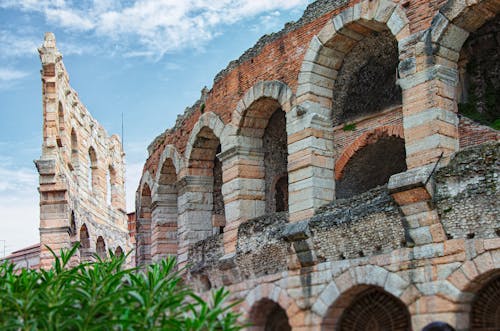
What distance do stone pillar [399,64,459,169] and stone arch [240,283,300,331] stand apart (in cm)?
326

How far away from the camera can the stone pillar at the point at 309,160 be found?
12820 millimetres

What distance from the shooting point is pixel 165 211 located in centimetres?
1978

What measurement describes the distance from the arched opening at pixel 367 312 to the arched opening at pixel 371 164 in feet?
12.5

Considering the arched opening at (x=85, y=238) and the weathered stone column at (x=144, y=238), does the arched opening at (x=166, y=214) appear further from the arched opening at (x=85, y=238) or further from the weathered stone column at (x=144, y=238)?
the arched opening at (x=85, y=238)

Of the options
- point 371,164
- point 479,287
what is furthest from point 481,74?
point 479,287

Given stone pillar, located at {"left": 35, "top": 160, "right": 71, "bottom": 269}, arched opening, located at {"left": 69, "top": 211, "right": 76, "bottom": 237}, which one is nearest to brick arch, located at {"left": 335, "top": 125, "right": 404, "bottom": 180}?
stone pillar, located at {"left": 35, "top": 160, "right": 71, "bottom": 269}

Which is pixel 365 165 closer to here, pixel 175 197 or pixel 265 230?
pixel 265 230

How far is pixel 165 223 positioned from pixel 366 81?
6.59 meters

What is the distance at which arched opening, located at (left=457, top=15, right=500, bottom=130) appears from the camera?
552 inches

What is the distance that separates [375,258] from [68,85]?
1595 centimetres

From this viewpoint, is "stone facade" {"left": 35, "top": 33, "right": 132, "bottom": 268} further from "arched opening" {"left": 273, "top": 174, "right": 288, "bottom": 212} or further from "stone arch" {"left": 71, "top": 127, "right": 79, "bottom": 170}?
"arched opening" {"left": 273, "top": 174, "right": 288, "bottom": 212}

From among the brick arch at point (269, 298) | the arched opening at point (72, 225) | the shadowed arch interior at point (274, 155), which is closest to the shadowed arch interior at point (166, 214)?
the arched opening at point (72, 225)

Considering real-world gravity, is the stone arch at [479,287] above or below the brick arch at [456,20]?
below

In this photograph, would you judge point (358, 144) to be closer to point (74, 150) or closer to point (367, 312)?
point (367, 312)
